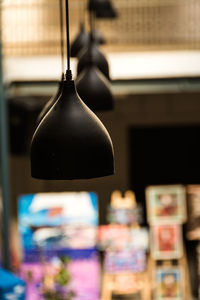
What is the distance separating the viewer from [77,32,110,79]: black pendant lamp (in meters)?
3.62

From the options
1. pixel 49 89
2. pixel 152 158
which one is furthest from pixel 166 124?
pixel 49 89

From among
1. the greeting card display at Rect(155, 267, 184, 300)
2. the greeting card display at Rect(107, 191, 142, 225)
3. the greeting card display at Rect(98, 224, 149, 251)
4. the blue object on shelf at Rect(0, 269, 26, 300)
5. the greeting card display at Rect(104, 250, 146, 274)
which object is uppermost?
the blue object on shelf at Rect(0, 269, 26, 300)

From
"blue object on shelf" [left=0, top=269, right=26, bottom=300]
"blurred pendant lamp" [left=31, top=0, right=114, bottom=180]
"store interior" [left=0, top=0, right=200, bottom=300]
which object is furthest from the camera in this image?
"store interior" [left=0, top=0, right=200, bottom=300]

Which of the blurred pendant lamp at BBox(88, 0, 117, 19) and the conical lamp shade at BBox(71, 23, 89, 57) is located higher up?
the blurred pendant lamp at BBox(88, 0, 117, 19)

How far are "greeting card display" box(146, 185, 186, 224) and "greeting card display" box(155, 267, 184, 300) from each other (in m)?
0.57

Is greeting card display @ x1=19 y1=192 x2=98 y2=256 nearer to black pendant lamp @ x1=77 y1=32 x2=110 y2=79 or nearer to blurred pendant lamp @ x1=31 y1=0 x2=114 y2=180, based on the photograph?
black pendant lamp @ x1=77 y1=32 x2=110 y2=79

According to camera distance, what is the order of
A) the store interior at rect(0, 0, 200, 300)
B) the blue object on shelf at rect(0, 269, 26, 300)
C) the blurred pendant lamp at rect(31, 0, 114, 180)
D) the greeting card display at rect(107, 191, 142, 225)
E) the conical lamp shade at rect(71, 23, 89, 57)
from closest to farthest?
the blurred pendant lamp at rect(31, 0, 114, 180) < the conical lamp shade at rect(71, 23, 89, 57) < the blue object on shelf at rect(0, 269, 26, 300) < the store interior at rect(0, 0, 200, 300) < the greeting card display at rect(107, 191, 142, 225)

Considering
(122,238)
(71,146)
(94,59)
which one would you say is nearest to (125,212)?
(122,238)

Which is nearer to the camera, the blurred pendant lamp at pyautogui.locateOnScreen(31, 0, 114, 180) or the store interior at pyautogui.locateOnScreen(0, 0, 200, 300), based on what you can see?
the blurred pendant lamp at pyautogui.locateOnScreen(31, 0, 114, 180)

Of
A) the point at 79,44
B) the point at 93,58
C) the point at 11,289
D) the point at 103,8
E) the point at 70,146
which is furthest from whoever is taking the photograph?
the point at 11,289

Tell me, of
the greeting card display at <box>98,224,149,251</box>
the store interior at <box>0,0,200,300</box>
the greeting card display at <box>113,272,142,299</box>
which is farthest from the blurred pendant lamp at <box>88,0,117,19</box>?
the greeting card display at <box>113,272,142,299</box>

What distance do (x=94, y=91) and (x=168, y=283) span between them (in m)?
4.70

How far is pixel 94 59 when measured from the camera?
152 inches

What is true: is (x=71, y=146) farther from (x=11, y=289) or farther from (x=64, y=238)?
(x=64, y=238)
